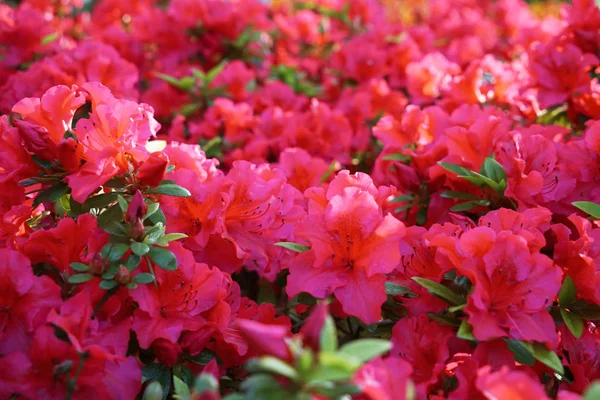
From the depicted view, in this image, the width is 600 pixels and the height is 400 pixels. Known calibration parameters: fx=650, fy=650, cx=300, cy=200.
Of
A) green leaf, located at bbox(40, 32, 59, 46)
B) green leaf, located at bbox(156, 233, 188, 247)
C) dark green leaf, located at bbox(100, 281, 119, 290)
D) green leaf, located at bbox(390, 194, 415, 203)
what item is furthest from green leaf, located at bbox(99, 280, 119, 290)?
green leaf, located at bbox(40, 32, 59, 46)

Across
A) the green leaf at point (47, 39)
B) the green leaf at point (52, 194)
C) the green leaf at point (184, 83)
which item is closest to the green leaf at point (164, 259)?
the green leaf at point (52, 194)

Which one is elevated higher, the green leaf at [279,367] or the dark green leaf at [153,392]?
the green leaf at [279,367]

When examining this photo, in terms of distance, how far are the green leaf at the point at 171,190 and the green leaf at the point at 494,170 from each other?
2.12 feet

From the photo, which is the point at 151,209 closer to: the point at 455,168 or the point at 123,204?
the point at 123,204

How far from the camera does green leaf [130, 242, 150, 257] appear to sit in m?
1.14

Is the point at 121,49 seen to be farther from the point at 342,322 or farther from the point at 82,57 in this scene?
the point at 342,322

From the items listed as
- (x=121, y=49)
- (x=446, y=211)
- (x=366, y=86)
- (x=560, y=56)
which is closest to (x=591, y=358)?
(x=446, y=211)

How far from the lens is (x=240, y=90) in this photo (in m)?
2.35

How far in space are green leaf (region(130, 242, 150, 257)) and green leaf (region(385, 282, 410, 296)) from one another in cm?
47

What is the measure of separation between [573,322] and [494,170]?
1.22 feet

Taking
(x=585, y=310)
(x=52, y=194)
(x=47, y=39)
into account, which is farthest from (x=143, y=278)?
(x=47, y=39)

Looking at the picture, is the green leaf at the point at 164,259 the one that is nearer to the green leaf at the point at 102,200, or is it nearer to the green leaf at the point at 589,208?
the green leaf at the point at 102,200

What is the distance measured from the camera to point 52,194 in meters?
1.27

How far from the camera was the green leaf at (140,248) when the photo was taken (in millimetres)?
1145
